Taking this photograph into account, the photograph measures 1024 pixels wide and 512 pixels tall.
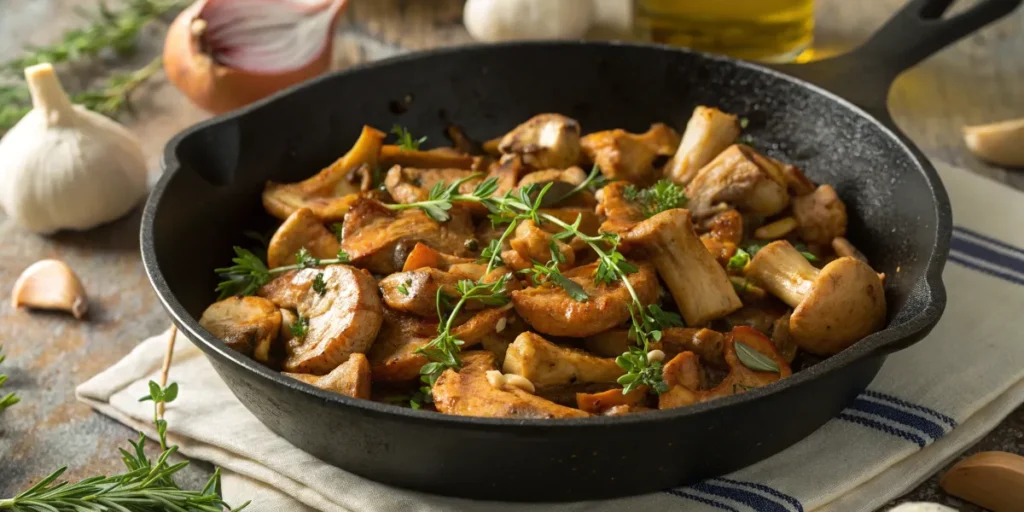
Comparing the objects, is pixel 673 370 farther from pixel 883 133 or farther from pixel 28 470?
pixel 28 470

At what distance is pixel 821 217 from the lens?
282cm

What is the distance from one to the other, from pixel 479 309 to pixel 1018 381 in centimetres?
128

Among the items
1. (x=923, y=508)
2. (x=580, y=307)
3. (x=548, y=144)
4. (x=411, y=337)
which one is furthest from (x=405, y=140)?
(x=923, y=508)

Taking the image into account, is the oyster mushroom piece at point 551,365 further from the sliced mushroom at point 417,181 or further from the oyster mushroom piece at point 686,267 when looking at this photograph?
the sliced mushroom at point 417,181

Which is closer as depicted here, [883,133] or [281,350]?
[281,350]

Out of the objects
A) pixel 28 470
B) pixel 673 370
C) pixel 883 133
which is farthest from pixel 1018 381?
pixel 28 470

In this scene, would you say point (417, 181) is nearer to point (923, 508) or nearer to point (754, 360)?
point (754, 360)

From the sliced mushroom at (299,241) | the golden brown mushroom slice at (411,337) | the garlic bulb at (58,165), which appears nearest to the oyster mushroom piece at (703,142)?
the golden brown mushroom slice at (411,337)

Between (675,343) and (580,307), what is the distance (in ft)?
0.76

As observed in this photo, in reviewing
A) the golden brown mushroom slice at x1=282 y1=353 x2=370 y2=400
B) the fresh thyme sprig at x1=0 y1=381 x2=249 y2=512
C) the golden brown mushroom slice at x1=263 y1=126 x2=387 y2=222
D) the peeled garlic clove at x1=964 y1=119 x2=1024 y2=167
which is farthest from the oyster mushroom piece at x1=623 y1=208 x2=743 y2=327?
the peeled garlic clove at x1=964 y1=119 x2=1024 y2=167

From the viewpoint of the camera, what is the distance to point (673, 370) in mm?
2221

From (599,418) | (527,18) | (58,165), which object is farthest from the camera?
(527,18)

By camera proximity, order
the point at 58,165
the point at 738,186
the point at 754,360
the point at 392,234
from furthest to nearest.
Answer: the point at 58,165 < the point at 738,186 < the point at 392,234 < the point at 754,360

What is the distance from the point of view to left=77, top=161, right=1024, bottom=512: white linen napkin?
2270 mm
